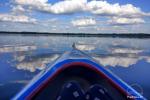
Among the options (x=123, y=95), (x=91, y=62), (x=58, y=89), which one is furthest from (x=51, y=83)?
(x=123, y=95)

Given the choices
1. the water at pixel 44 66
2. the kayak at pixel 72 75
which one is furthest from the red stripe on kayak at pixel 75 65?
the water at pixel 44 66

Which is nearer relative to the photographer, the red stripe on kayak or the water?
the red stripe on kayak

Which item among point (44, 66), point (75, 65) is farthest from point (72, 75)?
point (44, 66)

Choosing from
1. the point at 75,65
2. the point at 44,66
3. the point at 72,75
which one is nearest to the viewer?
the point at 75,65

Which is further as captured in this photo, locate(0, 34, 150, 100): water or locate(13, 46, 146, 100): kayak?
locate(0, 34, 150, 100): water

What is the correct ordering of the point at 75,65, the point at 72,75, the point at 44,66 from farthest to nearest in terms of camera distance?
the point at 44,66
the point at 72,75
the point at 75,65

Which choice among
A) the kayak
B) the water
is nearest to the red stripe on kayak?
the kayak

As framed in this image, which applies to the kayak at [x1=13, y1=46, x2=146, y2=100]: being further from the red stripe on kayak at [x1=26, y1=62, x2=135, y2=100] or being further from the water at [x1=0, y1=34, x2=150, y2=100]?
the water at [x1=0, y1=34, x2=150, y2=100]

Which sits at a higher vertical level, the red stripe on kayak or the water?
the red stripe on kayak

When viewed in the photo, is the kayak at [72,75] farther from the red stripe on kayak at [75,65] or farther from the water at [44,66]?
the water at [44,66]

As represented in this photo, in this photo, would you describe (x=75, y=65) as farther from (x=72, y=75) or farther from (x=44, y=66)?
(x=44, y=66)

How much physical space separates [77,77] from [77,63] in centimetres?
39

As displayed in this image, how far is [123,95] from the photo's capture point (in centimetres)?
580

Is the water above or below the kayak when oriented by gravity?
below
